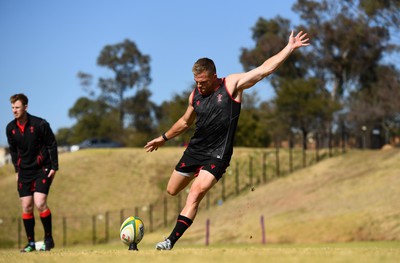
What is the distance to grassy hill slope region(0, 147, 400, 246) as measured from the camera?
120ft

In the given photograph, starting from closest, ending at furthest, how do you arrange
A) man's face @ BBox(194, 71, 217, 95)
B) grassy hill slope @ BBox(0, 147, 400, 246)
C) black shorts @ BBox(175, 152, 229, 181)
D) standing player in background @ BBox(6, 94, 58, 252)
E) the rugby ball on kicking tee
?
man's face @ BBox(194, 71, 217, 95) → black shorts @ BBox(175, 152, 229, 181) → the rugby ball on kicking tee → standing player in background @ BBox(6, 94, 58, 252) → grassy hill slope @ BBox(0, 147, 400, 246)

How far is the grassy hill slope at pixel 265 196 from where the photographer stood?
36453mm

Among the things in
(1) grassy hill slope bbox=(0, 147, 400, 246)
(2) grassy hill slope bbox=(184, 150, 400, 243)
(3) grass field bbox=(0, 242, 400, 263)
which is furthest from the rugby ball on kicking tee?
(1) grassy hill slope bbox=(0, 147, 400, 246)

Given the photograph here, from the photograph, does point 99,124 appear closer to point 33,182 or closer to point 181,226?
point 33,182

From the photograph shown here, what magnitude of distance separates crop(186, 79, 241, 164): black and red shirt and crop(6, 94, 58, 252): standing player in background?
3.43 m

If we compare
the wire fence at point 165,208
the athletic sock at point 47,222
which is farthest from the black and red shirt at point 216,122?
the wire fence at point 165,208

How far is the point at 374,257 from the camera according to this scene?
8.13 m

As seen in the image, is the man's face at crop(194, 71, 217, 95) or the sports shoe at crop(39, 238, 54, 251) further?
the sports shoe at crop(39, 238, 54, 251)

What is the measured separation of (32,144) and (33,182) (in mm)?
617

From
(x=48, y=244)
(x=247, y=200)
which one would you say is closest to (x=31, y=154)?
(x=48, y=244)

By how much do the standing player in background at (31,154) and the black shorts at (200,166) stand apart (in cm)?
315

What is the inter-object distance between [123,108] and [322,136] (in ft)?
93.3

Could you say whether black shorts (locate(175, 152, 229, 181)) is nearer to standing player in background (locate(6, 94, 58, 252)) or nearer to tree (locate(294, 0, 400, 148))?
standing player in background (locate(6, 94, 58, 252))

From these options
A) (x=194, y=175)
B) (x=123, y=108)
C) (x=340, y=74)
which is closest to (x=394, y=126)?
(x=340, y=74)
